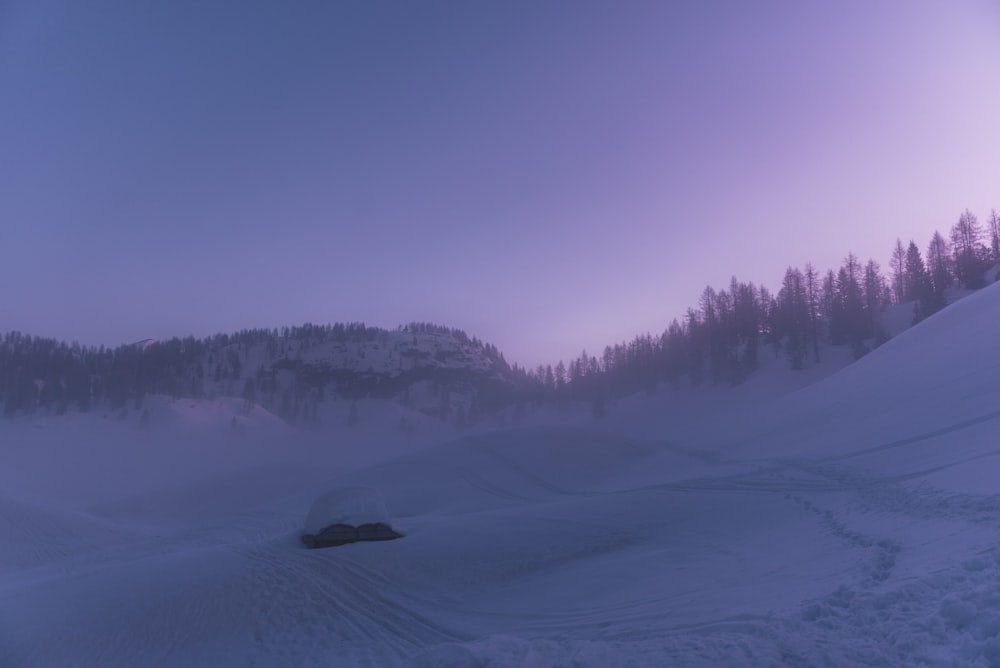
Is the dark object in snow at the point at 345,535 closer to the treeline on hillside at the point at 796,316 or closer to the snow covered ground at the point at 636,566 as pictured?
the snow covered ground at the point at 636,566

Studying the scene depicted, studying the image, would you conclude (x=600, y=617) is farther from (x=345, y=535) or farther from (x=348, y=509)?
(x=348, y=509)

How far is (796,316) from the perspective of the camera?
245 ft

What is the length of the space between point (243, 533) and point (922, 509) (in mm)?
29862

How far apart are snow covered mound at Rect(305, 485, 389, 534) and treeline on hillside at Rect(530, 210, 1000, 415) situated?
62877mm

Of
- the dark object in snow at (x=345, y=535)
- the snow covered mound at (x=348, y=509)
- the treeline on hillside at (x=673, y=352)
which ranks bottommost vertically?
the dark object in snow at (x=345, y=535)

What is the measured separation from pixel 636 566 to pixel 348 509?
10.5 metres

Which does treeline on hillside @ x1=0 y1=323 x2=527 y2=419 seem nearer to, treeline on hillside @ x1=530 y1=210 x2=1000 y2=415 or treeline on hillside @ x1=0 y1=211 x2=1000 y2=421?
treeline on hillside @ x1=0 y1=211 x2=1000 y2=421

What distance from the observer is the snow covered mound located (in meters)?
20.4

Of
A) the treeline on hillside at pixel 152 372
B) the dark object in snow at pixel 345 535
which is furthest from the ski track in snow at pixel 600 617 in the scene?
the treeline on hillside at pixel 152 372

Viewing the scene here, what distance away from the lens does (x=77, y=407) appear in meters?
110

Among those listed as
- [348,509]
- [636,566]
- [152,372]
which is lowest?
[636,566]

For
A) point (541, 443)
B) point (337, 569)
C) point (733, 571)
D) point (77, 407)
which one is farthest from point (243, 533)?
point (77, 407)

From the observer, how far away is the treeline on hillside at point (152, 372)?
10669 cm

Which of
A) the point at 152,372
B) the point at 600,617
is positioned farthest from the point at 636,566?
the point at 152,372
